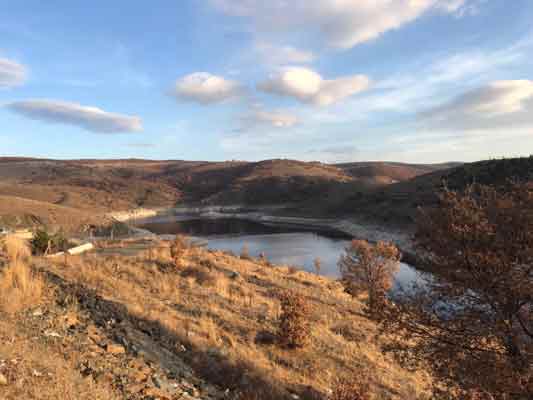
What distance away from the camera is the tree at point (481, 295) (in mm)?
6996

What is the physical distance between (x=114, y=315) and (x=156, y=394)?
2.82 m

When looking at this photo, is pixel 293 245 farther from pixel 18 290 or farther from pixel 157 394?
pixel 157 394

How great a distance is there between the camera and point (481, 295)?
8.14 metres

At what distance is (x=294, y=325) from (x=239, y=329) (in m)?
1.64

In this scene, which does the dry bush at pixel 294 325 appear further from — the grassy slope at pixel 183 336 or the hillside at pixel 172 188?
the hillside at pixel 172 188

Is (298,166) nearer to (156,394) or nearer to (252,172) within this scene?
(252,172)

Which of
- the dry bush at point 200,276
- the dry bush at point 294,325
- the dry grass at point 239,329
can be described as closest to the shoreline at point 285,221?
the dry grass at point 239,329

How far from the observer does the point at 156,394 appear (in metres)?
4.68

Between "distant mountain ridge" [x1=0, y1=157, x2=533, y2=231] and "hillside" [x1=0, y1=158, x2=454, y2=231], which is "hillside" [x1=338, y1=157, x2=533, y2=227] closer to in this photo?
"distant mountain ridge" [x1=0, y1=157, x2=533, y2=231]

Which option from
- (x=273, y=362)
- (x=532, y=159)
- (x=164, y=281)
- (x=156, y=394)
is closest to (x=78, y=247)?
(x=164, y=281)

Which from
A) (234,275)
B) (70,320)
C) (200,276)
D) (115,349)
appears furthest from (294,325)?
(234,275)

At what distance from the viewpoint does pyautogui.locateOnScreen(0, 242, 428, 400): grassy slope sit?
4.78m

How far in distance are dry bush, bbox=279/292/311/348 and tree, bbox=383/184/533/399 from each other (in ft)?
7.20

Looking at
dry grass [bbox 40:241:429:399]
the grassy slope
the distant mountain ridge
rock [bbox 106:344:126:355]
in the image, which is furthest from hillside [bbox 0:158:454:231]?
rock [bbox 106:344:126:355]
